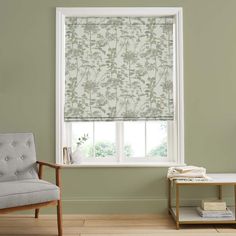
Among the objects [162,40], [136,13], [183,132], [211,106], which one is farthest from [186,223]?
[136,13]

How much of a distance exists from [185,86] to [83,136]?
1276 millimetres

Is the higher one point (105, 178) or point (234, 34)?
point (234, 34)

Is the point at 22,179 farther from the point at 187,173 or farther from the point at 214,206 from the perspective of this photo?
the point at 214,206

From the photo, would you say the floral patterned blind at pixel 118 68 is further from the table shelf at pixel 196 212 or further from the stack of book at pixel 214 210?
the stack of book at pixel 214 210

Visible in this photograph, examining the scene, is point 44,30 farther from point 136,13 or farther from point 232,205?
point 232,205

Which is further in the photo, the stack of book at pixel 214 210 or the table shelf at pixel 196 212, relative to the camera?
the stack of book at pixel 214 210

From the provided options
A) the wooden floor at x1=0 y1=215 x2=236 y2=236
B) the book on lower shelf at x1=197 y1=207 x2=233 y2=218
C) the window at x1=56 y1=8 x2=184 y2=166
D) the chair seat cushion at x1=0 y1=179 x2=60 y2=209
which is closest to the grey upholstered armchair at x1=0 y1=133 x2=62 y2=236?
the chair seat cushion at x1=0 y1=179 x2=60 y2=209

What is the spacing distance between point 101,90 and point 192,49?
109 centimetres

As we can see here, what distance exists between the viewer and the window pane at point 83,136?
4.38 meters

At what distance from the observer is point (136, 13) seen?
165 inches

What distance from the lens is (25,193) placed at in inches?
124

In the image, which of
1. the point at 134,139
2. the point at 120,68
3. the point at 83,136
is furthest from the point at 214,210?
the point at 120,68

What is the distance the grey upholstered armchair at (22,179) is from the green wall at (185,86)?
326mm

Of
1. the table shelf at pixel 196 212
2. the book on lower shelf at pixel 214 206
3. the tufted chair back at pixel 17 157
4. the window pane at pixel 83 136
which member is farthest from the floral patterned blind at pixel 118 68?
the book on lower shelf at pixel 214 206
